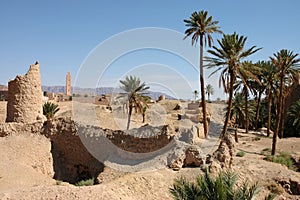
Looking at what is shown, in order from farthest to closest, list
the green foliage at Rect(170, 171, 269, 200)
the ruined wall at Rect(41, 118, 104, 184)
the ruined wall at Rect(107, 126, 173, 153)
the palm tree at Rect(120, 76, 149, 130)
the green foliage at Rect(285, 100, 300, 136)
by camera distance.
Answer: the green foliage at Rect(285, 100, 300, 136), the palm tree at Rect(120, 76, 149, 130), the ruined wall at Rect(41, 118, 104, 184), the ruined wall at Rect(107, 126, 173, 153), the green foliage at Rect(170, 171, 269, 200)

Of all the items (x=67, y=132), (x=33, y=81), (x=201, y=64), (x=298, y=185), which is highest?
(x=201, y=64)

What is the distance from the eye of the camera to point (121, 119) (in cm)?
3369

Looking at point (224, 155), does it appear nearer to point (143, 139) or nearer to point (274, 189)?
point (274, 189)

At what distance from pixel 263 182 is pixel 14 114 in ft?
46.5

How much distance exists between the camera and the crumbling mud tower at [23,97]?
16531mm

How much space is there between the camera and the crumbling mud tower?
16.5 m

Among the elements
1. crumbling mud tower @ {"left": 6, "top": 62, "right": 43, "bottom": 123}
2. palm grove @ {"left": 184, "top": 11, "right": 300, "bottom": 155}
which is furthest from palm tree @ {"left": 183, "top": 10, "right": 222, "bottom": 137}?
crumbling mud tower @ {"left": 6, "top": 62, "right": 43, "bottom": 123}

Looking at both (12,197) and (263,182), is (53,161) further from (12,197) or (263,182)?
(263,182)

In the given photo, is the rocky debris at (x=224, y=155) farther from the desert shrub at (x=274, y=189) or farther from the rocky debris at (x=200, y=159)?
the desert shrub at (x=274, y=189)

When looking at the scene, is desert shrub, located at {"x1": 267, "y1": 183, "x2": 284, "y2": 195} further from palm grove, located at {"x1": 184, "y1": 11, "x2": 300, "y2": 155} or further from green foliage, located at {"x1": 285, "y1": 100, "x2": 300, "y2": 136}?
green foliage, located at {"x1": 285, "y1": 100, "x2": 300, "y2": 136}

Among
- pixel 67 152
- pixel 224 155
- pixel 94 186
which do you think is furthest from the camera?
pixel 67 152

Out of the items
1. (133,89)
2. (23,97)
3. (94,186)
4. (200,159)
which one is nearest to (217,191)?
(94,186)

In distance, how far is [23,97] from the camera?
655 inches

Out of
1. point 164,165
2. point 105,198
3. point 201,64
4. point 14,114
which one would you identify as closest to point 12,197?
point 105,198
